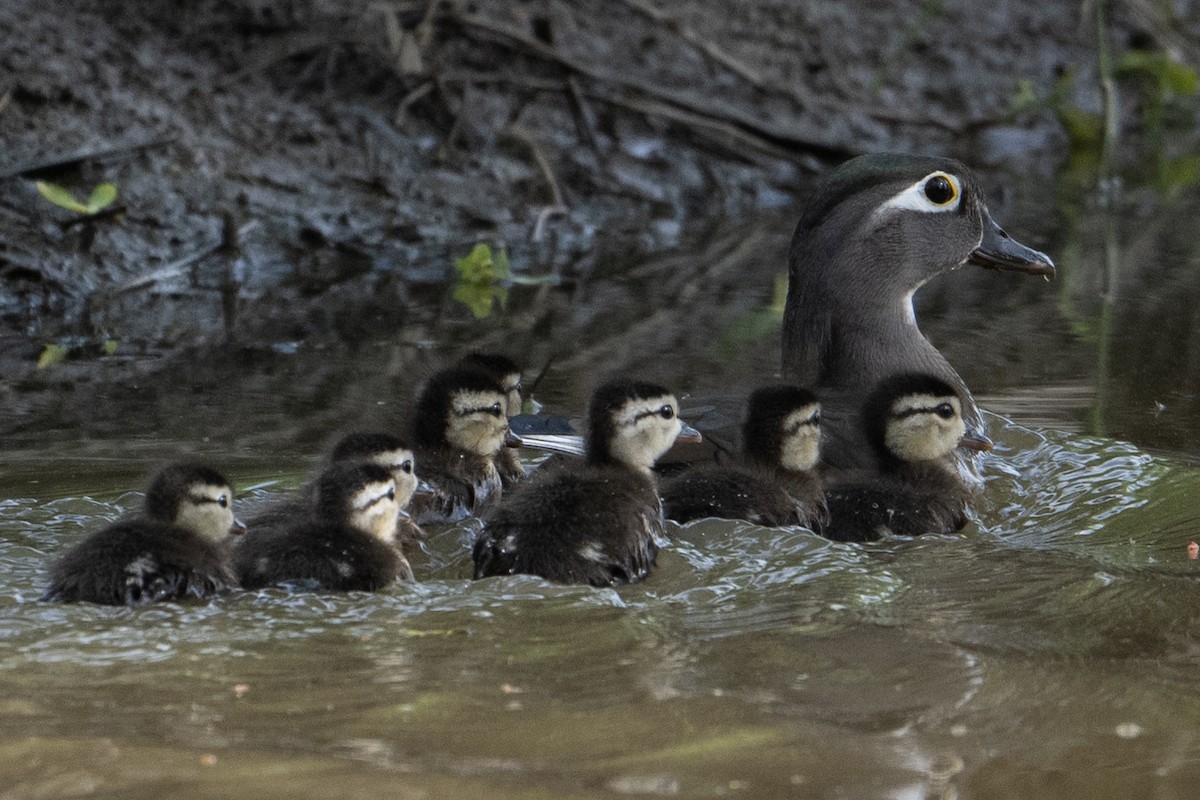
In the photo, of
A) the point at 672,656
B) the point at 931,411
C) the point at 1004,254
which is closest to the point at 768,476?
the point at 931,411

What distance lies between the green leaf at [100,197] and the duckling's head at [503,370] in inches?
134

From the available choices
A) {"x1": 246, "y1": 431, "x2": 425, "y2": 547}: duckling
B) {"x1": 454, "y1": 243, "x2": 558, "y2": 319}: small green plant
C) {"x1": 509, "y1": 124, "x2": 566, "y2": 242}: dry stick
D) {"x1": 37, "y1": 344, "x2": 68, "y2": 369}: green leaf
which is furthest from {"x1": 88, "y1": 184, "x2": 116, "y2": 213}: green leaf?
{"x1": 246, "y1": 431, "x2": 425, "y2": 547}: duckling

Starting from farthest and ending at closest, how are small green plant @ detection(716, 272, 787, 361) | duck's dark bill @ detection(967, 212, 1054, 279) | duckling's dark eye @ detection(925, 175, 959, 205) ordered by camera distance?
small green plant @ detection(716, 272, 787, 361)
duck's dark bill @ detection(967, 212, 1054, 279)
duckling's dark eye @ detection(925, 175, 959, 205)

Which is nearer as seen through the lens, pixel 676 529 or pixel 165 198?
pixel 676 529

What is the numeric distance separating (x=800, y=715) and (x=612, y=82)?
7913 millimetres

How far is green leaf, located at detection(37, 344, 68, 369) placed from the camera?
7250 millimetres

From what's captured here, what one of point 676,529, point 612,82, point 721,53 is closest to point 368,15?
point 612,82

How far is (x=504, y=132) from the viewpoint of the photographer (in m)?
10.6

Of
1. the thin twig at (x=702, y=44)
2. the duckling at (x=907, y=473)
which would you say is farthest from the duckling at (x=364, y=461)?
the thin twig at (x=702, y=44)

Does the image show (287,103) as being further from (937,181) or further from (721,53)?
(937,181)

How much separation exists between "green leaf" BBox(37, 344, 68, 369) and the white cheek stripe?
133 inches

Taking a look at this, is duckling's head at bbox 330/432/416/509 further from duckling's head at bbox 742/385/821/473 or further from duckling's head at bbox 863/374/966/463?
duckling's head at bbox 863/374/966/463

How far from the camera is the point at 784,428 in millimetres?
5316

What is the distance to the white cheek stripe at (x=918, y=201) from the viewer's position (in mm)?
6215
